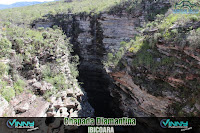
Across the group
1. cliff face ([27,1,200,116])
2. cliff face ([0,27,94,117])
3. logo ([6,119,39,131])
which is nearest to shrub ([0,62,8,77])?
cliff face ([0,27,94,117])

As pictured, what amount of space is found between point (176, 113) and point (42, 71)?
10454 millimetres

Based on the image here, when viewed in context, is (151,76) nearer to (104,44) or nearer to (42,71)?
(42,71)

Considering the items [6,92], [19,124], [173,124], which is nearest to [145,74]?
[173,124]

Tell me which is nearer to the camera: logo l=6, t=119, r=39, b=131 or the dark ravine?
logo l=6, t=119, r=39, b=131

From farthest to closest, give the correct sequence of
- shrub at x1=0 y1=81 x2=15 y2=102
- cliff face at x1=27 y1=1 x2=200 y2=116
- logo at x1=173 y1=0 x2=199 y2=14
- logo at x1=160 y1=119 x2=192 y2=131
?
logo at x1=173 y1=0 x2=199 y2=14 < logo at x1=160 y1=119 x2=192 y2=131 < cliff face at x1=27 y1=1 x2=200 y2=116 < shrub at x1=0 y1=81 x2=15 y2=102

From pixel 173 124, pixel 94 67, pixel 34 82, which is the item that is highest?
pixel 34 82

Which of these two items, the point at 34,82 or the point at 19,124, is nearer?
the point at 19,124

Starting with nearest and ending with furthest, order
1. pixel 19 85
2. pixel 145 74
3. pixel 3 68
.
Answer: pixel 3 68
pixel 19 85
pixel 145 74

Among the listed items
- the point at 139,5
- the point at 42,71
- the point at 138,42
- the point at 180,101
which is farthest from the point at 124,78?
the point at 139,5

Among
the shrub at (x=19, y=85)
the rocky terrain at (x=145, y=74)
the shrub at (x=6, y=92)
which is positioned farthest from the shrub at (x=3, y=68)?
the shrub at (x=19, y=85)

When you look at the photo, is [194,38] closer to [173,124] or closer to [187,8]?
[187,8]

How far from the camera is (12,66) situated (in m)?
9.48

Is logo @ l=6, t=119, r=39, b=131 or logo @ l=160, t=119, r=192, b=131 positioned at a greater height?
logo @ l=6, t=119, r=39, b=131

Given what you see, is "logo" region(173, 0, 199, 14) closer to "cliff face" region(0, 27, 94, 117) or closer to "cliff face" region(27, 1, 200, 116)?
"cliff face" region(27, 1, 200, 116)
